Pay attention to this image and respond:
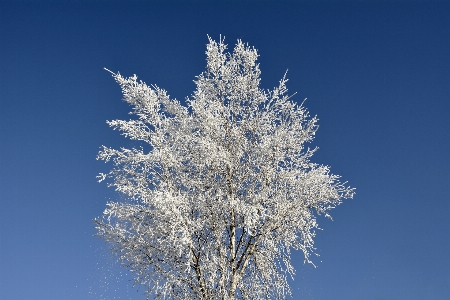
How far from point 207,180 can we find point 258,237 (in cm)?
166

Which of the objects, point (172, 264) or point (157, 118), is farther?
point (157, 118)

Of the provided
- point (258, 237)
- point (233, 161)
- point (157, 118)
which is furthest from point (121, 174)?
point (258, 237)

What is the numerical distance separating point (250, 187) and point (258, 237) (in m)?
1.10

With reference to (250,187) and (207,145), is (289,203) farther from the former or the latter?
(207,145)

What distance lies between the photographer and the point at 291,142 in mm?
12367

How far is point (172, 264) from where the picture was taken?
11469 millimetres

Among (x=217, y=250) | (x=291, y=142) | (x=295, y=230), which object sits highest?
(x=291, y=142)

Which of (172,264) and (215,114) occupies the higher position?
(215,114)

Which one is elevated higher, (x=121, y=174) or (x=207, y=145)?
(x=207, y=145)

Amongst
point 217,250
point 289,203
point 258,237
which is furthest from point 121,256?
point 289,203

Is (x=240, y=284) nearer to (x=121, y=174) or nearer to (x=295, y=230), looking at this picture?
(x=295, y=230)

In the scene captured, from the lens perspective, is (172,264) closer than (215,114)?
Yes

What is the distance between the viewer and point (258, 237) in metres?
11.8

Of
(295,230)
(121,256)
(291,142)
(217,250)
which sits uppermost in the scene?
(291,142)
